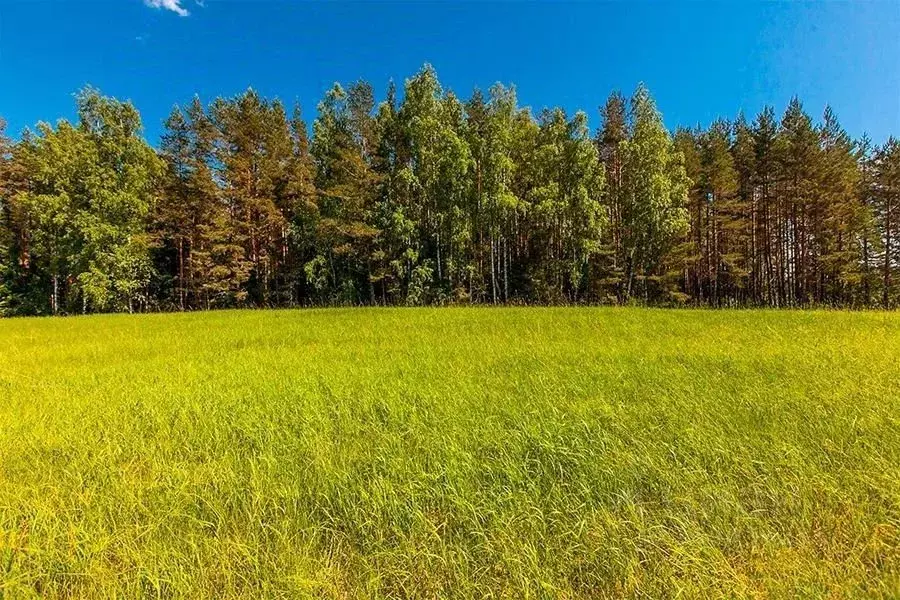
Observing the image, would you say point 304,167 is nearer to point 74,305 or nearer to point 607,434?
point 74,305

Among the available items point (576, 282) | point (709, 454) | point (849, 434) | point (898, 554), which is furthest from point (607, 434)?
point (576, 282)

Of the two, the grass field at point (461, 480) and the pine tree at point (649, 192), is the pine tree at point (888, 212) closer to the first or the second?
the pine tree at point (649, 192)

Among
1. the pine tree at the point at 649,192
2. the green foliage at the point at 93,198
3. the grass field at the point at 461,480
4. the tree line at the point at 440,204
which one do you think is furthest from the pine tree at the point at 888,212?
the green foliage at the point at 93,198

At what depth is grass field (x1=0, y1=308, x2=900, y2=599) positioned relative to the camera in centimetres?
245

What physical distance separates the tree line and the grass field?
21.6 metres

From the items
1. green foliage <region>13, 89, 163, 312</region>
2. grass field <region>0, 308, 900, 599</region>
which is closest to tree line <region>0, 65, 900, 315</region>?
green foliage <region>13, 89, 163, 312</region>

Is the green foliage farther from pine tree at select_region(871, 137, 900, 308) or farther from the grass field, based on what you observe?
pine tree at select_region(871, 137, 900, 308)

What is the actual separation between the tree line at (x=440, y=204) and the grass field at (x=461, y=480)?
70.7ft

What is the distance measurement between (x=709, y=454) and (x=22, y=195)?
4075 cm

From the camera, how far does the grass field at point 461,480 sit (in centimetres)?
245

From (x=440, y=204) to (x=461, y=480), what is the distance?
26.4 metres

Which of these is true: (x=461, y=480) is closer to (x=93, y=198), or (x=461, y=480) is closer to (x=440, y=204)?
(x=440, y=204)

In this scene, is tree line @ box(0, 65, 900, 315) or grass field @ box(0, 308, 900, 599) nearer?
grass field @ box(0, 308, 900, 599)

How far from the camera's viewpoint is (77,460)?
4.00m
